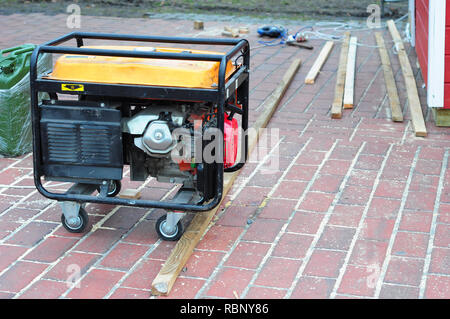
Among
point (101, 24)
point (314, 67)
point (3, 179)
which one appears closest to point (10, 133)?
point (3, 179)

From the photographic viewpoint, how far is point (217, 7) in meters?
12.5

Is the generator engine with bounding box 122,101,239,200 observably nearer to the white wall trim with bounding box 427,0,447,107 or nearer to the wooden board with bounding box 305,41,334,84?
the white wall trim with bounding box 427,0,447,107

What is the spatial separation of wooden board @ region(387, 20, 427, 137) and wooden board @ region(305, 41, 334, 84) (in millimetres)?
903

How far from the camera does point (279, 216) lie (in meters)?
4.50

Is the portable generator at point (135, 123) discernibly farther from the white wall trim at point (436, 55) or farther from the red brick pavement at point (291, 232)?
the white wall trim at point (436, 55)

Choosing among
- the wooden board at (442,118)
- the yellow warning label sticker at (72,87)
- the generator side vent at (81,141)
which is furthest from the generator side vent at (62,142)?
the wooden board at (442,118)

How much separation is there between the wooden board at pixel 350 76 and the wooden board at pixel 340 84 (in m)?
0.04

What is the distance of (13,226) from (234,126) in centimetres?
156

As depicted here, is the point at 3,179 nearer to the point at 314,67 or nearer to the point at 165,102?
the point at 165,102

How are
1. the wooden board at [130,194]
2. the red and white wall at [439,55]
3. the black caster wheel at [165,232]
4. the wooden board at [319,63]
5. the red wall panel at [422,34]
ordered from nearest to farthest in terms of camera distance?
1. the black caster wheel at [165,232]
2. the wooden board at [130,194]
3. the red and white wall at [439,55]
4. the red wall panel at [422,34]
5. the wooden board at [319,63]

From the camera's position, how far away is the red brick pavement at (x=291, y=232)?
12.0ft

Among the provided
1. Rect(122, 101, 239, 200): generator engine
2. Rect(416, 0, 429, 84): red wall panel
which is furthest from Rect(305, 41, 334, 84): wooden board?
Rect(122, 101, 239, 200): generator engine

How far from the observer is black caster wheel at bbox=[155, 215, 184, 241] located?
13.7 ft
